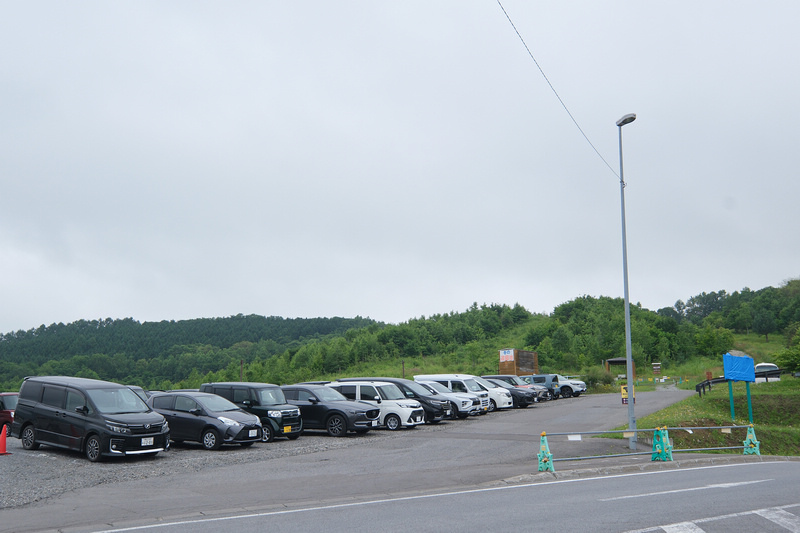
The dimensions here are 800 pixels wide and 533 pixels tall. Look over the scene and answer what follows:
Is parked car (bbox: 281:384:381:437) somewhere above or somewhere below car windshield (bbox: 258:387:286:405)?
below

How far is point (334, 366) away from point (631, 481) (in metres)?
79.9

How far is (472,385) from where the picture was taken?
101ft

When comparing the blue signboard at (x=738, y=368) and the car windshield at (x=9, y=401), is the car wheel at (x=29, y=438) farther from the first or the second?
the blue signboard at (x=738, y=368)

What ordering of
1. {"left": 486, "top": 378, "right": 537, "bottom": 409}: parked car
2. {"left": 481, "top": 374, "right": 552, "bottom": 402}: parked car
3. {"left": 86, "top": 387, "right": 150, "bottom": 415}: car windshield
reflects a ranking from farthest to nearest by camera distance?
{"left": 481, "top": 374, "right": 552, "bottom": 402}: parked car < {"left": 486, "top": 378, "right": 537, "bottom": 409}: parked car < {"left": 86, "top": 387, "right": 150, "bottom": 415}: car windshield

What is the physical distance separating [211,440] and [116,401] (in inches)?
112

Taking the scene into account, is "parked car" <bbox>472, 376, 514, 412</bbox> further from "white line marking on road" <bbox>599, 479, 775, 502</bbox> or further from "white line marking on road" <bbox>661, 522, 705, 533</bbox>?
"white line marking on road" <bbox>661, 522, 705, 533</bbox>

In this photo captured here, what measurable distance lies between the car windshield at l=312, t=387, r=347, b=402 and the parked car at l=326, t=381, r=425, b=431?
37.8 inches

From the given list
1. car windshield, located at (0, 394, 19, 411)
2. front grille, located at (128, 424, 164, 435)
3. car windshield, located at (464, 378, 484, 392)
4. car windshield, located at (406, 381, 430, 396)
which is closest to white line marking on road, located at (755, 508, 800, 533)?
front grille, located at (128, 424, 164, 435)

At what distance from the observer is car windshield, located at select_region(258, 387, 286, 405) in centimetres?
1992

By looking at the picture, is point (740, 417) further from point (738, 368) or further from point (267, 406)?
point (267, 406)

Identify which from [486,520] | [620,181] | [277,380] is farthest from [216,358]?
[486,520]

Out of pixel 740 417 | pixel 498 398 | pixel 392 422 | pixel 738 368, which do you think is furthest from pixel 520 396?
pixel 392 422

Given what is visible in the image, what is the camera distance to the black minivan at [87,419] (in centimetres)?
1488

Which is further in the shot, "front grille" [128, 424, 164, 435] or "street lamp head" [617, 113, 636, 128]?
"street lamp head" [617, 113, 636, 128]
